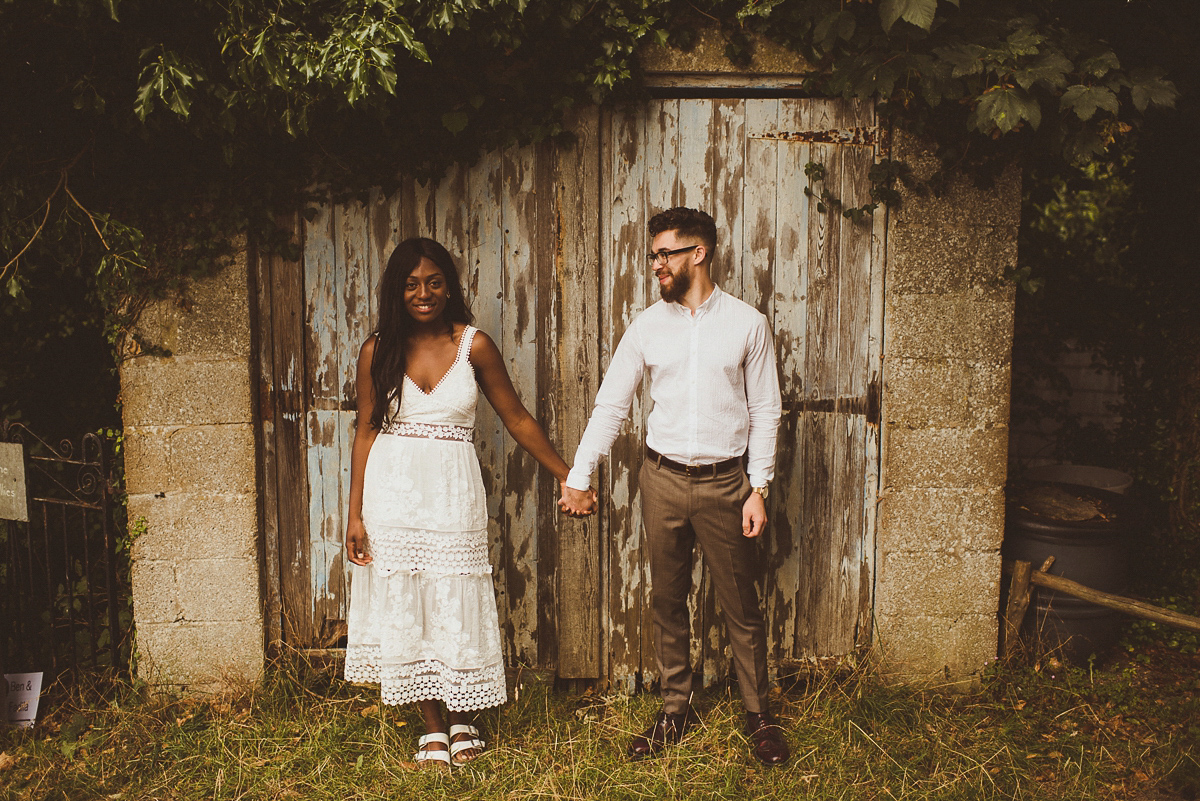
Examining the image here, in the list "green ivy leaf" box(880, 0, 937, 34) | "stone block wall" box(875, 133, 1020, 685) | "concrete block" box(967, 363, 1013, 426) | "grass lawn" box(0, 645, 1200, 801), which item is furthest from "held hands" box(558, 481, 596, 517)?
"green ivy leaf" box(880, 0, 937, 34)

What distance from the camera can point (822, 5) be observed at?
3035 mm

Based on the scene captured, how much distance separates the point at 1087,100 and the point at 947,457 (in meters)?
1.51

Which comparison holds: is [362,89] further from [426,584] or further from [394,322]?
[426,584]

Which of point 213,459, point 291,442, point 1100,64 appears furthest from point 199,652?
point 1100,64

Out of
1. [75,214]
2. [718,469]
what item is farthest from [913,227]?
[75,214]

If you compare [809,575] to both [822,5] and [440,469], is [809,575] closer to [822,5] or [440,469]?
[440,469]

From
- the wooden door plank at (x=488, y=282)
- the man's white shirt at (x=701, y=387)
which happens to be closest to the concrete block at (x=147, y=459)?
the wooden door plank at (x=488, y=282)

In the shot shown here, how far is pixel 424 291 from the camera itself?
2.91 m

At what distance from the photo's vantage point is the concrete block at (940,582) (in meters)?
3.50

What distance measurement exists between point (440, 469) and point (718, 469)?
42.0 inches

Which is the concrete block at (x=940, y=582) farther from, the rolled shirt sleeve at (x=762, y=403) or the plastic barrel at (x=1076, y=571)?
the rolled shirt sleeve at (x=762, y=403)

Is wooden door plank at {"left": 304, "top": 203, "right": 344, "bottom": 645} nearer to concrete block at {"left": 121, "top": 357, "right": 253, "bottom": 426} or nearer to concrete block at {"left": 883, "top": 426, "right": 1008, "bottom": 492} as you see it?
concrete block at {"left": 121, "top": 357, "right": 253, "bottom": 426}

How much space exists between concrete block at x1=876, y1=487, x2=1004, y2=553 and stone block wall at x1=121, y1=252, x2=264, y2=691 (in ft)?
9.55

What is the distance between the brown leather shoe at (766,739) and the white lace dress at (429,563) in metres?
1.03
